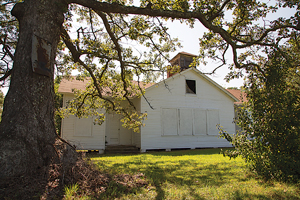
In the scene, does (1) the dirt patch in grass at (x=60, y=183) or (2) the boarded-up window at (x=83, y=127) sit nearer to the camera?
(1) the dirt patch in grass at (x=60, y=183)

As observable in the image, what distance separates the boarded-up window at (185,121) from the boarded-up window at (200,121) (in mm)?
397

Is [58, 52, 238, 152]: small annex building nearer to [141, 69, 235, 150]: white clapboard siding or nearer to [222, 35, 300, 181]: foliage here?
[141, 69, 235, 150]: white clapboard siding

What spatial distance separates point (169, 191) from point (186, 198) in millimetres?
462

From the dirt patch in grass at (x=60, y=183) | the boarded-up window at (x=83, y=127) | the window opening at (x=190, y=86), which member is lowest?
the dirt patch in grass at (x=60, y=183)

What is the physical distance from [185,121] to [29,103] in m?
12.5

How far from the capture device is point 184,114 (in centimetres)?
1528

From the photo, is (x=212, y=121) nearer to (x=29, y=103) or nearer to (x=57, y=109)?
(x=57, y=109)

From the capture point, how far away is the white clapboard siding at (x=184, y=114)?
14336 millimetres

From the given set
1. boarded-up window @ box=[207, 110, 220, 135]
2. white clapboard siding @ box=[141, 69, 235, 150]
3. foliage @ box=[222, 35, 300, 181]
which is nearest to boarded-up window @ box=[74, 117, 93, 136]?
white clapboard siding @ box=[141, 69, 235, 150]

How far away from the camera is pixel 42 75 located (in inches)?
161

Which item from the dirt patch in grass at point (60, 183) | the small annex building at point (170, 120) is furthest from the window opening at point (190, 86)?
the dirt patch in grass at point (60, 183)

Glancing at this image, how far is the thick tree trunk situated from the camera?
3.38m

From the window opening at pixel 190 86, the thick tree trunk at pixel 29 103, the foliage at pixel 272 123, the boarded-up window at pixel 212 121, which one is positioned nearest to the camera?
the thick tree trunk at pixel 29 103

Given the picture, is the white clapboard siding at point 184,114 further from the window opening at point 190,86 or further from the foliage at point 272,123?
the foliage at point 272,123
